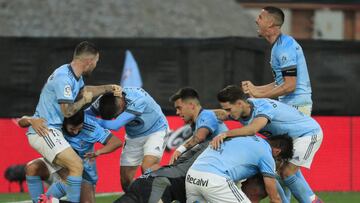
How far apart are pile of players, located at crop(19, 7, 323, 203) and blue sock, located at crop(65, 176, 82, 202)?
11 millimetres

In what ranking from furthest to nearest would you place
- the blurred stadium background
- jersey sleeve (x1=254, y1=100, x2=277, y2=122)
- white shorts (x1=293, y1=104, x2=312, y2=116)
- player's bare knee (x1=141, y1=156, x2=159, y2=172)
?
the blurred stadium background → player's bare knee (x1=141, y1=156, x2=159, y2=172) → white shorts (x1=293, y1=104, x2=312, y2=116) → jersey sleeve (x1=254, y1=100, x2=277, y2=122)

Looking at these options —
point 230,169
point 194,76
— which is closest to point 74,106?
point 230,169

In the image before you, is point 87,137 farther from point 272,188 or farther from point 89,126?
point 272,188

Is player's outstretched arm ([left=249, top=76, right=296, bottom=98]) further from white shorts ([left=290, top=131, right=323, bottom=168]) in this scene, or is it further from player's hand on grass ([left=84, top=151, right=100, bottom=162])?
player's hand on grass ([left=84, top=151, right=100, bottom=162])

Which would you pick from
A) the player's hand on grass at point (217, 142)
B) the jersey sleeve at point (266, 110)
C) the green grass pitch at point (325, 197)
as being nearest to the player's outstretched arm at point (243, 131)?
the player's hand on grass at point (217, 142)

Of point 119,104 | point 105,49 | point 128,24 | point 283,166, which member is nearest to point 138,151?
point 119,104

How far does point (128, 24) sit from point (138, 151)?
14.7m

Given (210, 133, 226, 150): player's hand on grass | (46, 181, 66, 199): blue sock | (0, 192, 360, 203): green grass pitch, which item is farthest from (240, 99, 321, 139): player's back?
(0, 192, 360, 203): green grass pitch

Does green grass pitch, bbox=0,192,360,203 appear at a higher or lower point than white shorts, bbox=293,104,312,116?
lower

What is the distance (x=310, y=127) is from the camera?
12.9 m

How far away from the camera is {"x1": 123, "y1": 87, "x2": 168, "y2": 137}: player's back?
45.7 ft

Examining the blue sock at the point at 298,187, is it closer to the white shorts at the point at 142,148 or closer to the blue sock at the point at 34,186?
the white shorts at the point at 142,148

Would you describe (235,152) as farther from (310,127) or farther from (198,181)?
(310,127)

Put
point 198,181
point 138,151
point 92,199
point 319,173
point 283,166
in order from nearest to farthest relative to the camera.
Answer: point 198,181, point 283,166, point 92,199, point 138,151, point 319,173
